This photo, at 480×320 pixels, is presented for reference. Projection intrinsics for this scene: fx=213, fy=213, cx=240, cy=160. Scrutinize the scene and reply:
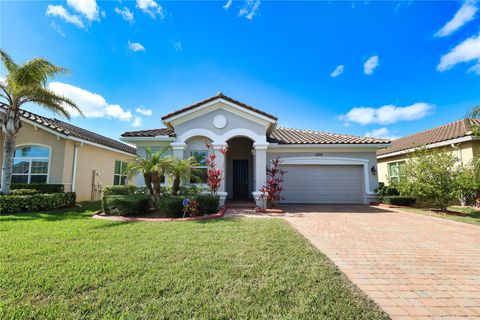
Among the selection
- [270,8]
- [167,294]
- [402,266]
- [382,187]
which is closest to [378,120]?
[382,187]

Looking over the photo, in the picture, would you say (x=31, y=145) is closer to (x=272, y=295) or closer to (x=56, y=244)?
(x=56, y=244)

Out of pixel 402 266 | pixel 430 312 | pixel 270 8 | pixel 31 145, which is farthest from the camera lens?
pixel 31 145

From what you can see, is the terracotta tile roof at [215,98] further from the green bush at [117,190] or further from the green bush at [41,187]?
the green bush at [41,187]

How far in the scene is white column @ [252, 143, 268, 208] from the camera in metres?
12.4

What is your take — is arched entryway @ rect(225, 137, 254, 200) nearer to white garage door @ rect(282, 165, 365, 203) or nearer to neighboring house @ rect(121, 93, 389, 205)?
neighboring house @ rect(121, 93, 389, 205)

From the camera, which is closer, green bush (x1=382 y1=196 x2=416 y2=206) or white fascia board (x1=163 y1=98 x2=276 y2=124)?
white fascia board (x1=163 y1=98 x2=276 y2=124)

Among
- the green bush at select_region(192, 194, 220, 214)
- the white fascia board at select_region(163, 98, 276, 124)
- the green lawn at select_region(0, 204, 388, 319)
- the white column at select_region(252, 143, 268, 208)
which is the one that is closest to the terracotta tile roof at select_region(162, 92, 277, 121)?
the white fascia board at select_region(163, 98, 276, 124)

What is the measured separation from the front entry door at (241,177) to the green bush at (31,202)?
10778 millimetres

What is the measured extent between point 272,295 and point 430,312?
2.16 metres

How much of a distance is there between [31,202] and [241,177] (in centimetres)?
1235

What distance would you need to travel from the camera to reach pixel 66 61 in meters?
13.1

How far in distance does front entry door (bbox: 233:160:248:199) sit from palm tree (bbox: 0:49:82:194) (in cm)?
1244

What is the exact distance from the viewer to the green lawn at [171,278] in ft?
9.53

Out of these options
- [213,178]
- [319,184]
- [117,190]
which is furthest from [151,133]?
[319,184]
